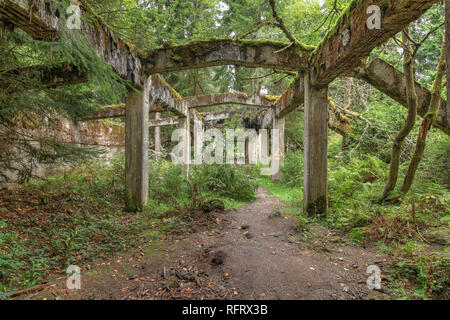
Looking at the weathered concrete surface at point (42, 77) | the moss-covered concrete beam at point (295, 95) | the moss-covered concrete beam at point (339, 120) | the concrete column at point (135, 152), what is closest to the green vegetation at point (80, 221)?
the concrete column at point (135, 152)

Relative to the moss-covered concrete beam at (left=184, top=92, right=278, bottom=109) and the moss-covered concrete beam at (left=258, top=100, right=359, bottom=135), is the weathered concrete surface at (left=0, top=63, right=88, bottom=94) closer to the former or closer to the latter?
the moss-covered concrete beam at (left=184, top=92, right=278, bottom=109)

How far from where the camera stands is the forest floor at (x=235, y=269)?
85.6 inches

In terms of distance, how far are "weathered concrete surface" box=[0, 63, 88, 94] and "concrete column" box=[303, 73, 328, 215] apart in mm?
4840

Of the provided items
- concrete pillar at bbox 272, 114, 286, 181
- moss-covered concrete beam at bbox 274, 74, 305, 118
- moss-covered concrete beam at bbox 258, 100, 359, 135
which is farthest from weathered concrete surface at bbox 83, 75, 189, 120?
concrete pillar at bbox 272, 114, 286, 181

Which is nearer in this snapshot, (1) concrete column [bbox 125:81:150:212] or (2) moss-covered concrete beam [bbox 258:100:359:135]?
(1) concrete column [bbox 125:81:150:212]

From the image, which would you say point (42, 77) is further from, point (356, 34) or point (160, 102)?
point (356, 34)

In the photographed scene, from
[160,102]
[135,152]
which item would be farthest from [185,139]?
[135,152]

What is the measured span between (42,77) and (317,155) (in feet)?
21.2

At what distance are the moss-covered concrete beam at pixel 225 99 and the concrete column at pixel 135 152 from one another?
4.96 metres

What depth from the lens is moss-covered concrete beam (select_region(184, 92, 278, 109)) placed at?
33.0ft

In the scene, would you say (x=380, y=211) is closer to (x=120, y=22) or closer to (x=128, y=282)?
(x=128, y=282)

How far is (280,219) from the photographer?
15.8 feet

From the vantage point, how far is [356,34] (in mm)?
3223
